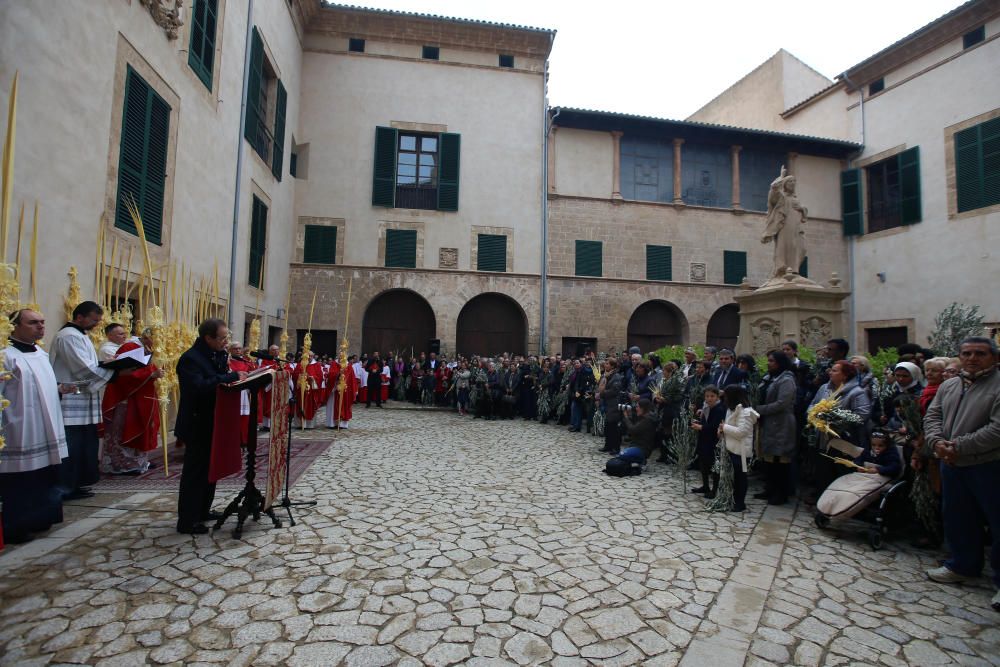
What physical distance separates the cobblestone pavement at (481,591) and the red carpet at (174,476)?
54 centimetres

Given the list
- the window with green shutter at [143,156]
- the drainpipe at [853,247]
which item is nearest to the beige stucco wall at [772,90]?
the drainpipe at [853,247]

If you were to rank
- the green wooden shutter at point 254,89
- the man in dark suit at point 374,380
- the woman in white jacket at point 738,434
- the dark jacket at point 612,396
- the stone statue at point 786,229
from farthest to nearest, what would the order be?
1. the man in dark suit at point 374,380
2. the green wooden shutter at point 254,89
3. the stone statue at point 786,229
4. the dark jacket at point 612,396
5. the woman in white jacket at point 738,434

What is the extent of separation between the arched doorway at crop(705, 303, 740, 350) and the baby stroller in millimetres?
14809

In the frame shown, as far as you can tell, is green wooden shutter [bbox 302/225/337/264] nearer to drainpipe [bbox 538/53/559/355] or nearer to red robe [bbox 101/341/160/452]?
drainpipe [bbox 538/53/559/355]

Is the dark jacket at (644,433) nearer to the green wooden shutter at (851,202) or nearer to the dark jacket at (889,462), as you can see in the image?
the dark jacket at (889,462)

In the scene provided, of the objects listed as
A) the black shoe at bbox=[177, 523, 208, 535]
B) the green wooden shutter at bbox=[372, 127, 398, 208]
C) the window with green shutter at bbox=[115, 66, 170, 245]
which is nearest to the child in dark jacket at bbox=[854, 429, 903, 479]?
the black shoe at bbox=[177, 523, 208, 535]

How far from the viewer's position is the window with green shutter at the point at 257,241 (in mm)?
13141

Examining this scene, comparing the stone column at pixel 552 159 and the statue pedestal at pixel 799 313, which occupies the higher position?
the stone column at pixel 552 159

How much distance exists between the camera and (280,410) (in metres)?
4.47

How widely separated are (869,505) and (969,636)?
168 centimetres

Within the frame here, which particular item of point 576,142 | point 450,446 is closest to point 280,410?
point 450,446

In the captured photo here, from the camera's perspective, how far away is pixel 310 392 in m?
10.1

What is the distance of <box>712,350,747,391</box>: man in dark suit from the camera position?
6418 mm

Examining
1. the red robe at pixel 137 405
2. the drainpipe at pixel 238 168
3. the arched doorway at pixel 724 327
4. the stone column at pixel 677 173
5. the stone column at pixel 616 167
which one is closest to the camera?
the red robe at pixel 137 405
